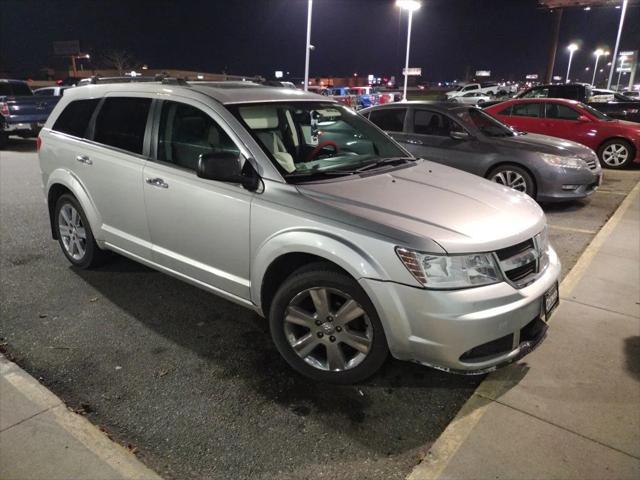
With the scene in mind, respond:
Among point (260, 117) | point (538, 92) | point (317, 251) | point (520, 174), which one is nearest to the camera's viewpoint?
point (317, 251)

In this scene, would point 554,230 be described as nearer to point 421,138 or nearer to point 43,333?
point 421,138

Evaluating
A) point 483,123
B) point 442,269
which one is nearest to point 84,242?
point 442,269

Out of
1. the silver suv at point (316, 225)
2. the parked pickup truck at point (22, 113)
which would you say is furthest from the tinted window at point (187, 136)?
the parked pickup truck at point (22, 113)

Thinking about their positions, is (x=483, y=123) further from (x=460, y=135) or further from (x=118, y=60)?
(x=118, y=60)

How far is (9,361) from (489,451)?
9.97 feet

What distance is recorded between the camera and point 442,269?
2703 millimetres

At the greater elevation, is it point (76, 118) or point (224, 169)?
point (76, 118)

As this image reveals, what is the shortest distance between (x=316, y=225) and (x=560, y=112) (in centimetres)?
1004

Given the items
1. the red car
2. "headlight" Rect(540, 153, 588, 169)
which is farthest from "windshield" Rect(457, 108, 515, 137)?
the red car

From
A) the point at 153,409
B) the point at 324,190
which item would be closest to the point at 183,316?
the point at 153,409

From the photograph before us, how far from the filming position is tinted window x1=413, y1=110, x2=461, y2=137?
779 cm

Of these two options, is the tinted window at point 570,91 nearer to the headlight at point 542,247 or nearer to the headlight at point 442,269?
the headlight at point 542,247

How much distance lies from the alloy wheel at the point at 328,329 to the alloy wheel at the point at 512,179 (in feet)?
17.0

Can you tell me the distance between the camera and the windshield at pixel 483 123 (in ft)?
25.3
